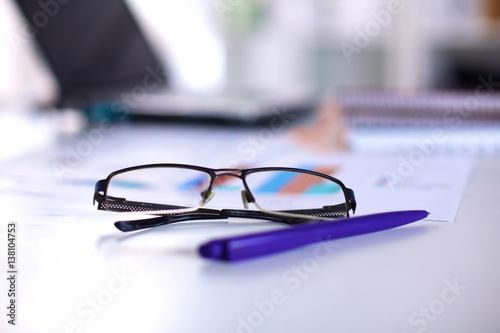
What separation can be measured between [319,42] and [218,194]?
2033 millimetres

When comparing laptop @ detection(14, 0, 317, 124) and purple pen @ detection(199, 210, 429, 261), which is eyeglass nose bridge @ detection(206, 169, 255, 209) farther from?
laptop @ detection(14, 0, 317, 124)

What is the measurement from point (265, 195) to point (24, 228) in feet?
0.75

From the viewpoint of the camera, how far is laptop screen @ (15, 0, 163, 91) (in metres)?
0.93

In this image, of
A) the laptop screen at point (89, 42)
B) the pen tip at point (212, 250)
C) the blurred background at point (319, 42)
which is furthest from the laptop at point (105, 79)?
the blurred background at point (319, 42)

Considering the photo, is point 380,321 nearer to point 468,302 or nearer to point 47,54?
point 468,302

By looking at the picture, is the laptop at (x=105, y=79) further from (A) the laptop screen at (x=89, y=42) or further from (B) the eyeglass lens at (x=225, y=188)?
(B) the eyeglass lens at (x=225, y=188)

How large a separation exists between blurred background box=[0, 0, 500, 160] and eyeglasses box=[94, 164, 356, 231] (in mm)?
1325

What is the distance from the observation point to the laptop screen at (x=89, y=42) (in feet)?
3.06

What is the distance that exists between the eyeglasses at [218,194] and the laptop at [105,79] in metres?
0.38

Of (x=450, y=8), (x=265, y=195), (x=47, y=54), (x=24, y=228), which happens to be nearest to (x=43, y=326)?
(x=24, y=228)

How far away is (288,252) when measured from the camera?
15.3 inches

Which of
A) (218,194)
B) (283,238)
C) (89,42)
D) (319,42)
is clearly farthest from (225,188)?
(319,42)

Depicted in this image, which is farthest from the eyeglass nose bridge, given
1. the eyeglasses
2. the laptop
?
the laptop

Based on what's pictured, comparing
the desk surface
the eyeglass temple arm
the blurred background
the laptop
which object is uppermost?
the blurred background
